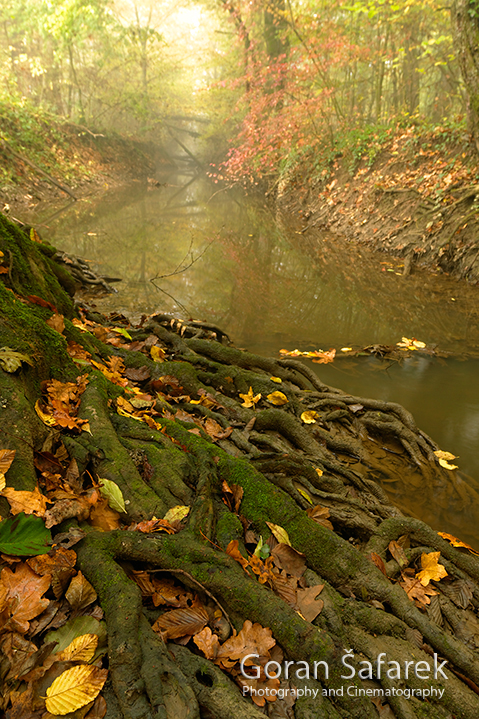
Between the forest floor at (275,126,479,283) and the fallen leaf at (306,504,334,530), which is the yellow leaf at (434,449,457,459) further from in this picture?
the forest floor at (275,126,479,283)

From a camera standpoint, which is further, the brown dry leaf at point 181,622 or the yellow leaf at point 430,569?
the yellow leaf at point 430,569

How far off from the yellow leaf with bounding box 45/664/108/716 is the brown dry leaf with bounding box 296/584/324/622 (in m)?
0.88

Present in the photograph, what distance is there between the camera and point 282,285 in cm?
915

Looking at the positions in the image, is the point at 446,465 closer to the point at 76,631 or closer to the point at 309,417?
the point at 309,417

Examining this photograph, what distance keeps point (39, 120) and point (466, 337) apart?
2147 cm

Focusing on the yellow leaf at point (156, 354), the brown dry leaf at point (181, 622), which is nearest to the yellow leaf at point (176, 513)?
the brown dry leaf at point (181, 622)

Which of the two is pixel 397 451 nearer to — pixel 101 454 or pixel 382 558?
pixel 382 558

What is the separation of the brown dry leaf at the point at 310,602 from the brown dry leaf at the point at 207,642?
45cm

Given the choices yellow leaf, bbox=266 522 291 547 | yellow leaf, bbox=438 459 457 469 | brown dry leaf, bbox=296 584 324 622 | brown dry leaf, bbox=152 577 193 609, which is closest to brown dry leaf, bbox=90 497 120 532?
brown dry leaf, bbox=152 577 193 609

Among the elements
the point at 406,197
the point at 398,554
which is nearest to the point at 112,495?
the point at 398,554

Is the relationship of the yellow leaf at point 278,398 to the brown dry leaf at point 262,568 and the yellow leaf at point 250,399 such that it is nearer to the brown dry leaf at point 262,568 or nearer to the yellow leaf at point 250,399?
the yellow leaf at point 250,399

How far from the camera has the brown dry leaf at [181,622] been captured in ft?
5.04

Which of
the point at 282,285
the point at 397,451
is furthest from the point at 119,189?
the point at 397,451

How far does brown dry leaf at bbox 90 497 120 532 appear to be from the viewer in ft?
6.07
